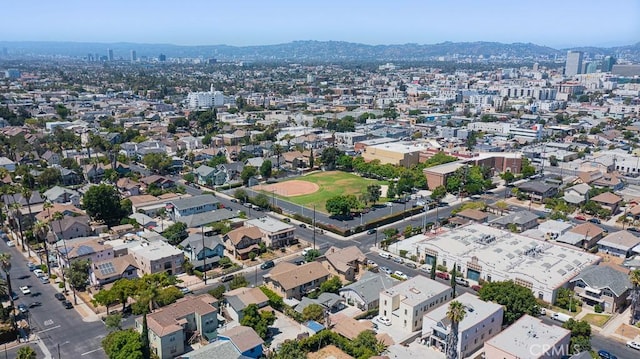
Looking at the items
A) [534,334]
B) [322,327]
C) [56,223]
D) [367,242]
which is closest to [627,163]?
[367,242]

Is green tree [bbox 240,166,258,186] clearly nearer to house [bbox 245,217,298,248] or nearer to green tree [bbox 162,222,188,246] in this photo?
house [bbox 245,217,298,248]

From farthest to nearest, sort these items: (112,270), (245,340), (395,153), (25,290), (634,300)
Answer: (395,153) → (112,270) → (25,290) → (634,300) → (245,340)

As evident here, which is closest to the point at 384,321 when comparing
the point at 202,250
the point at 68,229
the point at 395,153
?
the point at 202,250

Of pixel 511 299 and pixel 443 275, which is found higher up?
pixel 511 299

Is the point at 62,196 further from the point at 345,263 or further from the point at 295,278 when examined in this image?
the point at 345,263

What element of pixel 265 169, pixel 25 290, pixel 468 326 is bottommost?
pixel 25 290

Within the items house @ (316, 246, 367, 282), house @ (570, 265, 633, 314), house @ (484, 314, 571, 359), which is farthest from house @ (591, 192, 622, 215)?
house @ (484, 314, 571, 359)

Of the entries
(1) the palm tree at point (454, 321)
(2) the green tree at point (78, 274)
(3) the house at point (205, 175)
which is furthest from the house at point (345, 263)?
(3) the house at point (205, 175)
